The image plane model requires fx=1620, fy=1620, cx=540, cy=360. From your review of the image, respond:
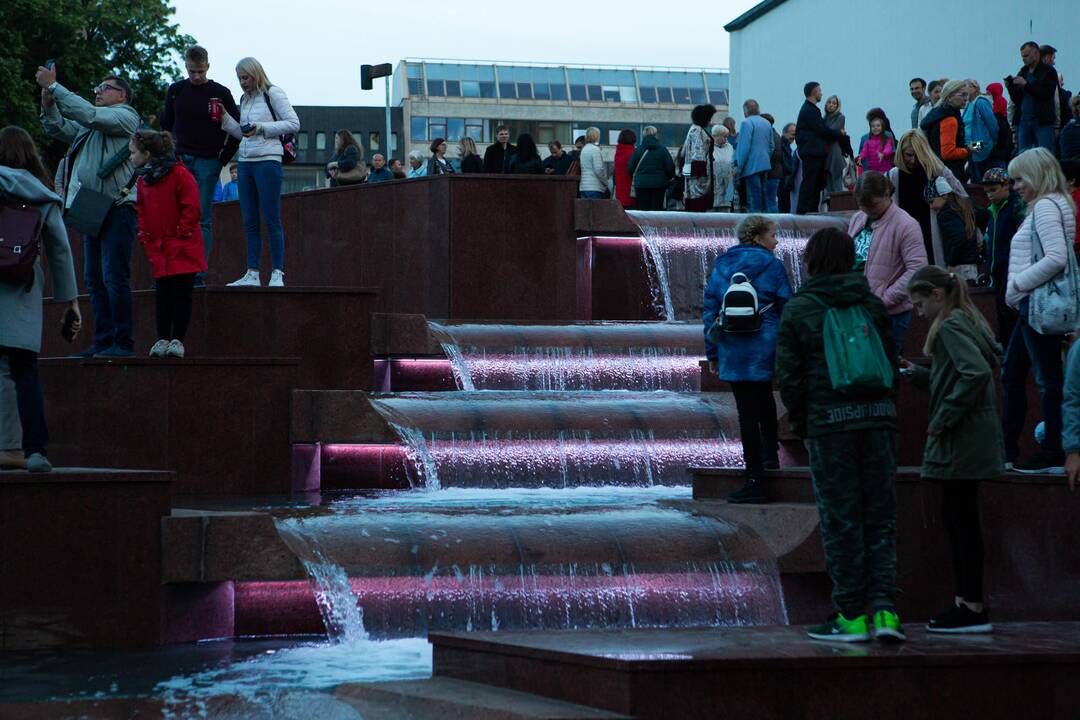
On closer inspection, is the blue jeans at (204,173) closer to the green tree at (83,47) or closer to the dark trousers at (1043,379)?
the dark trousers at (1043,379)

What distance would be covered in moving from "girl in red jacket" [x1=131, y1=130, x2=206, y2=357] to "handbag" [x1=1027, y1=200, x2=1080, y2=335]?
5.60 metres

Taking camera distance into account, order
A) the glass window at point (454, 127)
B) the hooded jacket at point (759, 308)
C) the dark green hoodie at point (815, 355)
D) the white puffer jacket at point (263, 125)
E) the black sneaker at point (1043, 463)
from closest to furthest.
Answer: the dark green hoodie at point (815, 355) < the black sneaker at point (1043, 463) < the hooded jacket at point (759, 308) < the white puffer jacket at point (263, 125) < the glass window at point (454, 127)

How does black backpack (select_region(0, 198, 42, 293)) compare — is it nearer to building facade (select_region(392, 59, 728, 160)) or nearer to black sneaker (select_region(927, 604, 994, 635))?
black sneaker (select_region(927, 604, 994, 635))

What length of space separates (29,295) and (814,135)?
13635mm

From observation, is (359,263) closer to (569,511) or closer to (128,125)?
(128,125)

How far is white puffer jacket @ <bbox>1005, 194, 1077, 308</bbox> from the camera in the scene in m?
8.83

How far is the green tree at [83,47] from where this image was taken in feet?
126

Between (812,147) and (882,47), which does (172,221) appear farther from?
(882,47)

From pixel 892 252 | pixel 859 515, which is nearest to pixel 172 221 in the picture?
pixel 892 252

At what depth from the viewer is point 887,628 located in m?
6.52

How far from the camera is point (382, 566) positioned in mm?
8148

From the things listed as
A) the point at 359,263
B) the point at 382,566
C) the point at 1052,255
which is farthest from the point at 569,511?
the point at 359,263

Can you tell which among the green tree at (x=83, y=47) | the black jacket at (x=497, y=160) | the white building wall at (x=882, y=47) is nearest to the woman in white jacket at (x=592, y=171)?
the black jacket at (x=497, y=160)

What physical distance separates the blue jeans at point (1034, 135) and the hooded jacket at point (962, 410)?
13040mm
